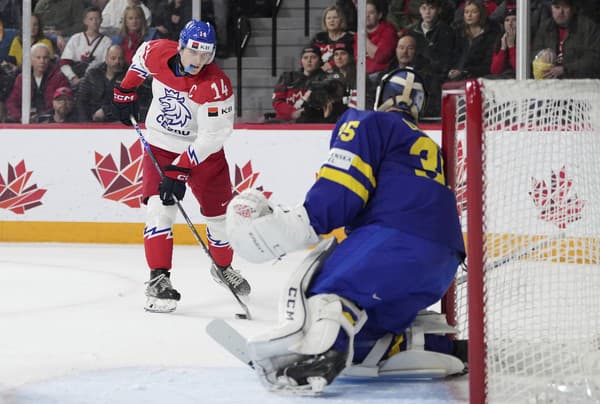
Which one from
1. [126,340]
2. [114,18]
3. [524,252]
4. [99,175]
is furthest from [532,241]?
[114,18]

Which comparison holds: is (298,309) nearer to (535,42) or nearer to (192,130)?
(192,130)

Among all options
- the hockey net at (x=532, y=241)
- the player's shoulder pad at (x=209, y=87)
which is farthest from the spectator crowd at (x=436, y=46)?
the hockey net at (x=532, y=241)

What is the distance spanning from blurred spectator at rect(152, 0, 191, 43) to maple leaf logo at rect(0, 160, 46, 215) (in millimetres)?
1210

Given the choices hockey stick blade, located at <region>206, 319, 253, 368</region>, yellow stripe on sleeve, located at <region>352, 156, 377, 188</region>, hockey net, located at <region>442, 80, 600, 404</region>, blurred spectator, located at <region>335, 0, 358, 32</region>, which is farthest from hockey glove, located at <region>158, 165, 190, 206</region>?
blurred spectator, located at <region>335, 0, 358, 32</region>

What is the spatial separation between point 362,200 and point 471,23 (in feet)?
12.2

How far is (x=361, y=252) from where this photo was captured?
223 cm

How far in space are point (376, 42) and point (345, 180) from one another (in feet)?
11.9

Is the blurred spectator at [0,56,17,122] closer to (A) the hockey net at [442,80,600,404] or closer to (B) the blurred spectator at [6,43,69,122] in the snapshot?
(B) the blurred spectator at [6,43,69,122]

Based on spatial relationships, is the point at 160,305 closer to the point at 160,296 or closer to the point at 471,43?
the point at 160,296

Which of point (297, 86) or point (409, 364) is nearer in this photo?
point (409, 364)

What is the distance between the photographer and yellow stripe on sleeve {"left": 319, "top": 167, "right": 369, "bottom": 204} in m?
2.18

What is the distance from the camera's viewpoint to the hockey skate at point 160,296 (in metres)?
3.58

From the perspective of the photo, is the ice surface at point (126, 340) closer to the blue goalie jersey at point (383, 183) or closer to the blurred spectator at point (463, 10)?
the blue goalie jersey at point (383, 183)

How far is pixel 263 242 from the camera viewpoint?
2186 millimetres
